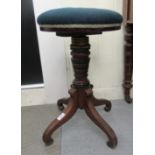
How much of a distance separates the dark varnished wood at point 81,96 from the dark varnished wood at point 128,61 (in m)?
0.40

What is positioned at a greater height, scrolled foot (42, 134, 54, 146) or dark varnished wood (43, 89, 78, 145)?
dark varnished wood (43, 89, 78, 145)

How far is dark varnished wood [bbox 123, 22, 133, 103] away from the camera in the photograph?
129cm

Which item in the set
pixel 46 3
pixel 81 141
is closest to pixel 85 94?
pixel 81 141

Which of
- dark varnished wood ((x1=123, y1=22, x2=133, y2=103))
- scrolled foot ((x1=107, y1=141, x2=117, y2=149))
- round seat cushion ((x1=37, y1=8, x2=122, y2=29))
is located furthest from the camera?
dark varnished wood ((x1=123, y1=22, x2=133, y2=103))

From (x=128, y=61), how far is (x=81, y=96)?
1.53ft

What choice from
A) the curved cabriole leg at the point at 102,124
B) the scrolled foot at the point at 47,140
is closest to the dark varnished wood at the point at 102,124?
the curved cabriole leg at the point at 102,124

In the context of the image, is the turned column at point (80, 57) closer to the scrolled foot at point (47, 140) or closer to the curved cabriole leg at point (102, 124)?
the curved cabriole leg at point (102, 124)

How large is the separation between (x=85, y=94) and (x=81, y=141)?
0.22m

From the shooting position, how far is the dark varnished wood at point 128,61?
1.29 meters

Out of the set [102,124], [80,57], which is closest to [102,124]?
[102,124]

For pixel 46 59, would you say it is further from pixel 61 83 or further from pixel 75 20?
pixel 75 20

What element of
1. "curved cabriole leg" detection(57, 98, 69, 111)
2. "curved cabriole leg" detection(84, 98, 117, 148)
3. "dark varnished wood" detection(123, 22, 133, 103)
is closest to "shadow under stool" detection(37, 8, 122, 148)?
"curved cabriole leg" detection(84, 98, 117, 148)

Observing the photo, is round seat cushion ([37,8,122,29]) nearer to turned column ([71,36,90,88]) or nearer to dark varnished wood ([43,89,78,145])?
turned column ([71,36,90,88])
